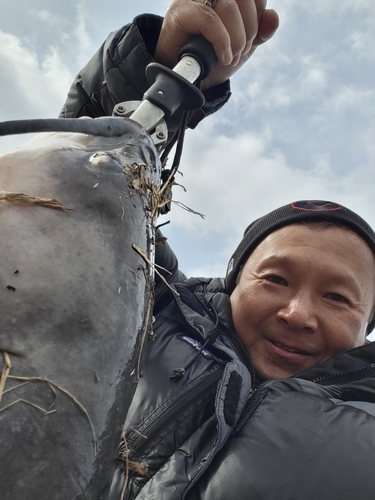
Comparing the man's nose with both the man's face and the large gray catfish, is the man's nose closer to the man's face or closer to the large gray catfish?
the man's face

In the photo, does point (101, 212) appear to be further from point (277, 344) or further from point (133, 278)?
point (277, 344)

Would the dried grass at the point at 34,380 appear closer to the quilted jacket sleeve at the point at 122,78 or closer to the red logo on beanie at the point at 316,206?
the quilted jacket sleeve at the point at 122,78

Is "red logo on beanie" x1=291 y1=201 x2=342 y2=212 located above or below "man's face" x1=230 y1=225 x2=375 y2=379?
above

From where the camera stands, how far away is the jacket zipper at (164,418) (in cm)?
168

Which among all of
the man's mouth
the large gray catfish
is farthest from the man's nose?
the large gray catfish

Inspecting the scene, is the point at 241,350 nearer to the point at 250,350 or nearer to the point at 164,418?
the point at 250,350

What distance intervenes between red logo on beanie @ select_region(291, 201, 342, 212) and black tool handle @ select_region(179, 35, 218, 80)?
110 centimetres

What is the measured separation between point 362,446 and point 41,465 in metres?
1.32

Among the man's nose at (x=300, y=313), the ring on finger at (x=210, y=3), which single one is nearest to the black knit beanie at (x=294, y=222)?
the man's nose at (x=300, y=313)

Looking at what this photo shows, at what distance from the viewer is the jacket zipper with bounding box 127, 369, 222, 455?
168 centimetres

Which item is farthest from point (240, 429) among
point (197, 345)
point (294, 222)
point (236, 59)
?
point (236, 59)

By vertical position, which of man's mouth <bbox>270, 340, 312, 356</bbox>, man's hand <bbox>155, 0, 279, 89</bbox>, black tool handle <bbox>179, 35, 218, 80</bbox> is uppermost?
man's hand <bbox>155, 0, 279, 89</bbox>

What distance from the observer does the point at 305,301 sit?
2256 millimetres

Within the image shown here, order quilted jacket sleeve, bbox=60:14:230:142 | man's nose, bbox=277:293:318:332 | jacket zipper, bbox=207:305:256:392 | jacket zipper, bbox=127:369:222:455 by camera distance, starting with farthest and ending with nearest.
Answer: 1. quilted jacket sleeve, bbox=60:14:230:142
2. jacket zipper, bbox=207:305:256:392
3. man's nose, bbox=277:293:318:332
4. jacket zipper, bbox=127:369:222:455
